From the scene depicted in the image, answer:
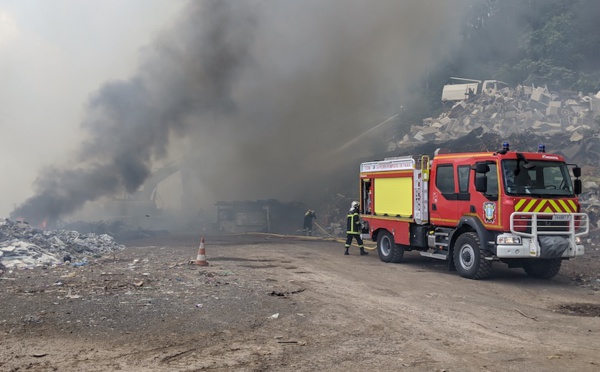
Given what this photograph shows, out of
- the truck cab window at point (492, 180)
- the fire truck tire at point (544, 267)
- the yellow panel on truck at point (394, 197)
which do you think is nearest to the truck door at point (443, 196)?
the yellow panel on truck at point (394, 197)

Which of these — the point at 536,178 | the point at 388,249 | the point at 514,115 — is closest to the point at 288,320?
the point at 536,178

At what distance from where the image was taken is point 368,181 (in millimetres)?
13977

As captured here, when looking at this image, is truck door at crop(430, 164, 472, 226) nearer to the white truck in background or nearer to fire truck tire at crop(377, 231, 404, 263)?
fire truck tire at crop(377, 231, 404, 263)

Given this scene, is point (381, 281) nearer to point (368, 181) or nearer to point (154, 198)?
point (368, 181)

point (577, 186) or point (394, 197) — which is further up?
point (577, 186)

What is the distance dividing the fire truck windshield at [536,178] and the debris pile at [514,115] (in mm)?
16224

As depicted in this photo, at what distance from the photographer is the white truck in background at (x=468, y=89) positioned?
3309 cm

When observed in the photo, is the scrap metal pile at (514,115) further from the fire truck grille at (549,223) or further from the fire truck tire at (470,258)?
the fire truck tire at (470,258)

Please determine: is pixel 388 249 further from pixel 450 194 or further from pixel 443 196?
pixel 450 194

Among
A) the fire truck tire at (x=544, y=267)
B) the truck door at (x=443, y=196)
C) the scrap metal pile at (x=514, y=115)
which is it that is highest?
the scrap metal pile at (x=514, y=115)

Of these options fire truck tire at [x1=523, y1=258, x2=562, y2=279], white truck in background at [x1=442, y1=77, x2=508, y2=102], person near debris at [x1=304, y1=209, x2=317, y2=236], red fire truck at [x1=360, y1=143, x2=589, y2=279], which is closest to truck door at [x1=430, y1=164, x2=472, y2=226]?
red fire truck at [x1=360, y1=143, x2=589, y2=279]

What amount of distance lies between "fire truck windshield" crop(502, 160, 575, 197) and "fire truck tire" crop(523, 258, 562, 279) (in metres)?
1.30

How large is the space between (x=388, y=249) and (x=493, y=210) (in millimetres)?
3558

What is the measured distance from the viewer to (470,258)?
1051cm
